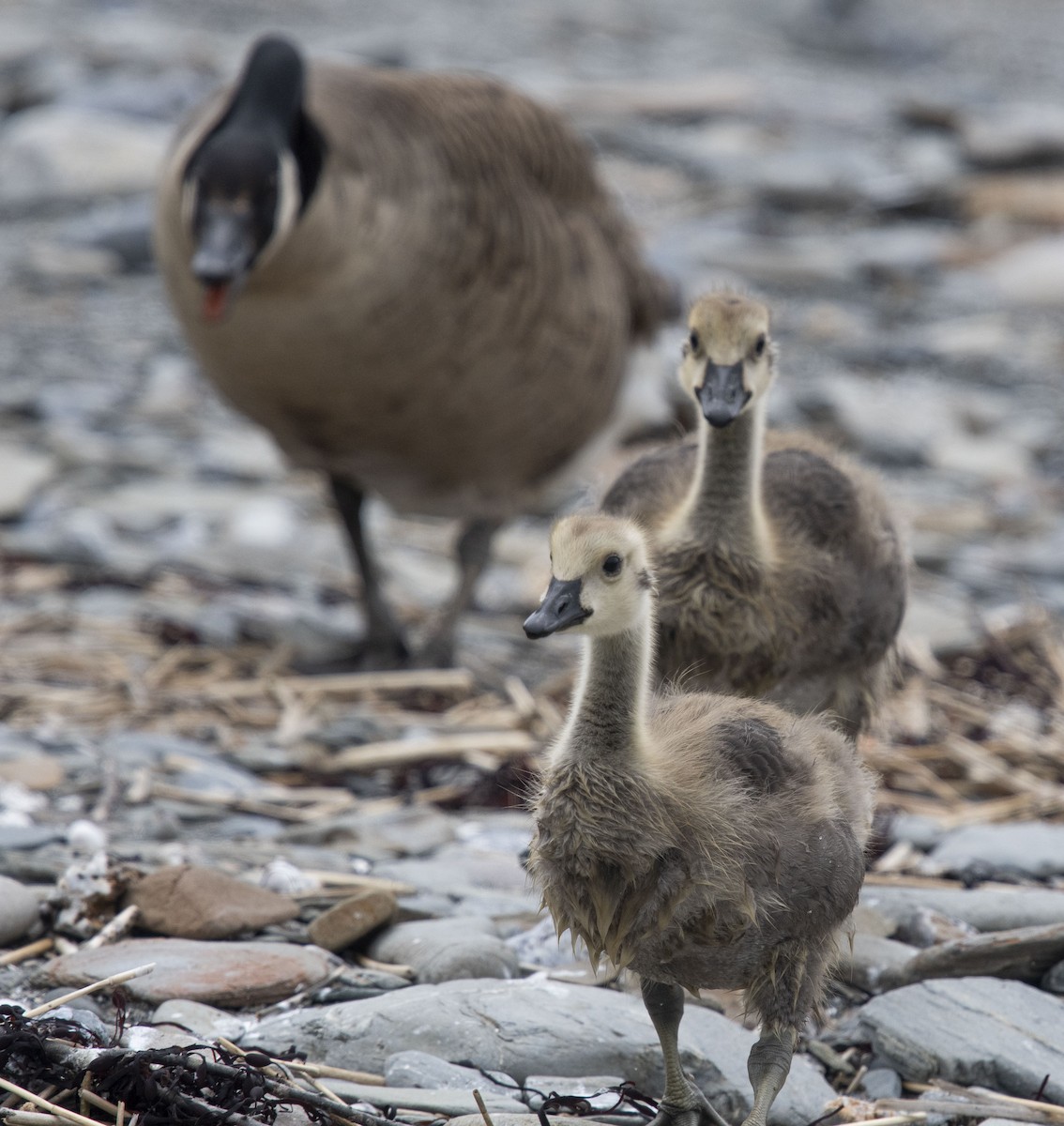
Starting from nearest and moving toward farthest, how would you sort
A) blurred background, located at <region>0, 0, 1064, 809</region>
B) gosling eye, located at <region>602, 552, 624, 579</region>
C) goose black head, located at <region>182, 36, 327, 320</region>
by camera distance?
gosling eye, located at <region>602, 552, 624, 579</region> < goose black head, located at <region>182, 36, 327, 320</region> < blurred background, located at <region>0, 0, 1064, 809</region>

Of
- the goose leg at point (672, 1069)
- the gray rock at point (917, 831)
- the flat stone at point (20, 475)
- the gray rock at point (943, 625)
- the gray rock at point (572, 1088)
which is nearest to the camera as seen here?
the goose leg at point (672, 1069)

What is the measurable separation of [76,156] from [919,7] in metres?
17.7

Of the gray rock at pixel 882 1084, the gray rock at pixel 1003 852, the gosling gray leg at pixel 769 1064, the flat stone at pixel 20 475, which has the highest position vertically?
the gosling gray leg at pixel 769 1064

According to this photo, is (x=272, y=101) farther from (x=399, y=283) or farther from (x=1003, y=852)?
(x=1003, y=852)

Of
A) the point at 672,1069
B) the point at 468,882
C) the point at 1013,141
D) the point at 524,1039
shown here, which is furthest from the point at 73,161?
the point at 672,1069

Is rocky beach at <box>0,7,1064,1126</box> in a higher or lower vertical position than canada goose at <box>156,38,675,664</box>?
lower

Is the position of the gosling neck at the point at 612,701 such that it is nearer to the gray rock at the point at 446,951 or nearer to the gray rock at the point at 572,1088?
the gray rock at the point at 572,1088

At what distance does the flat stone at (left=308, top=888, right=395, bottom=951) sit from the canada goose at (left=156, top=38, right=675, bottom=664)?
2.44 metres

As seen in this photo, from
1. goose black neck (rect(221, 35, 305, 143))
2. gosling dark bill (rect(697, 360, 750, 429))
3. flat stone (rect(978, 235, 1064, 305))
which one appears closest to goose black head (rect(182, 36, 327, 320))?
goose black neck (rect(221, 35, 305, 143))

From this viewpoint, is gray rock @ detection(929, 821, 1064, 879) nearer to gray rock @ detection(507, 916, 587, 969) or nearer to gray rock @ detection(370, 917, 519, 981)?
gray rock @ detection(507, 916, 587, 969)

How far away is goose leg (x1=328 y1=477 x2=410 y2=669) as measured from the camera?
24.0ft

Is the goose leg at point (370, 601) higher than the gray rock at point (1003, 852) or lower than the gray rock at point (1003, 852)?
lower

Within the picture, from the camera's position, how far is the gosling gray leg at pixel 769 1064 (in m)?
3.45

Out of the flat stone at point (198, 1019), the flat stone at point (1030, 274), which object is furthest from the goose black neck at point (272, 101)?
the flat stone at point (1030, 274)
